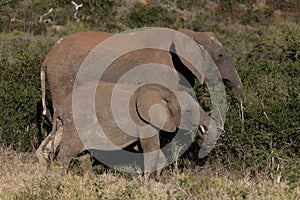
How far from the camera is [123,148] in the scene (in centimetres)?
703

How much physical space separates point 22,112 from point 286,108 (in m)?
3.80

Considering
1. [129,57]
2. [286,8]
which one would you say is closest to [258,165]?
[129,57]

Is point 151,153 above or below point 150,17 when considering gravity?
above

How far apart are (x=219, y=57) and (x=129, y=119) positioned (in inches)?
78.6

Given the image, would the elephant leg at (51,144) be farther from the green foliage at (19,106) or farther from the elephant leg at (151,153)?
the green foliage at (19,106)

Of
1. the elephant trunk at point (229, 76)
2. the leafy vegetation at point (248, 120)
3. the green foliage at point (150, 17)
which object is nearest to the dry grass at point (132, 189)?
the leafy vegetation at point (248, 120)

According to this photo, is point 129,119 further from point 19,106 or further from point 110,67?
point 19,106

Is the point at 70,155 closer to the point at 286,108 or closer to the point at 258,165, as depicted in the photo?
the point at 258,165

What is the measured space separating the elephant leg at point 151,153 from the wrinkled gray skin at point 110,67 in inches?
50.8

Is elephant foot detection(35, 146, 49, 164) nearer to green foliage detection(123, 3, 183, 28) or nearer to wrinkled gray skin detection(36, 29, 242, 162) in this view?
wrinkled gray skin detection(36, 29, 242, 162)

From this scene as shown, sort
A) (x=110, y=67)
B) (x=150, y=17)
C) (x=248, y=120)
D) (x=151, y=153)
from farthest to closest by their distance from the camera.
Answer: (x=150, y=17), (x=110, y=67), (x=248, y=120), (x=151, y=153)

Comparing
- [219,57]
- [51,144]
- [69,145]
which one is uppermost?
[219,57]

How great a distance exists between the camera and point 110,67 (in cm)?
836

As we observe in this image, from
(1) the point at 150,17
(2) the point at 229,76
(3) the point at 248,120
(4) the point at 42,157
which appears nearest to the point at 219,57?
(2) the point at 229,76
